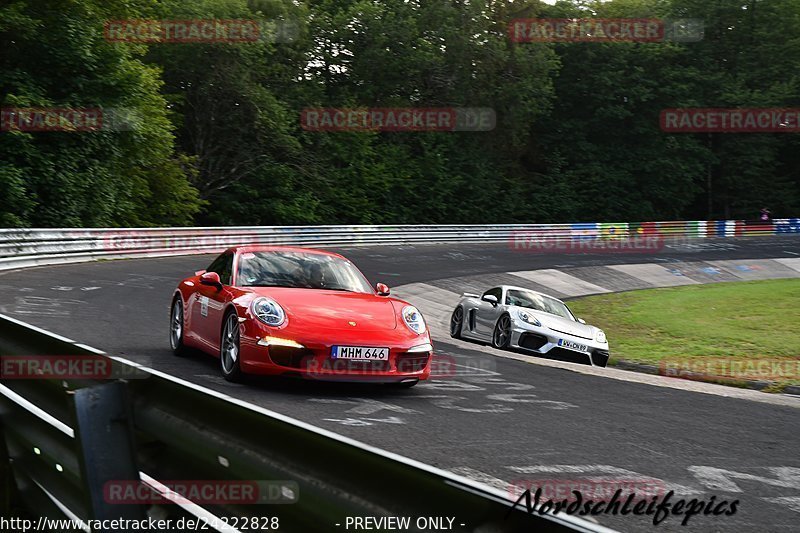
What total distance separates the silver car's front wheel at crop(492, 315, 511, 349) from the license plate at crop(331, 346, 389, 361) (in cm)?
796

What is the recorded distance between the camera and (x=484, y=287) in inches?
1176

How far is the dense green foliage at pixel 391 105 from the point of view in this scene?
33.5m

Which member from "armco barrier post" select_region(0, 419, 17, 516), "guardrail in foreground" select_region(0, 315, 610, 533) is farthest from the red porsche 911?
"guardrail in foreground" select_region(0, 315, 610, 533)

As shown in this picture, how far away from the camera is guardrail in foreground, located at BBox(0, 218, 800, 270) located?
24.6 meters

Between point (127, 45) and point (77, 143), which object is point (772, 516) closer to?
point (77, 143)

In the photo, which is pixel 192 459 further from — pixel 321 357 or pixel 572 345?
pixel 572 345

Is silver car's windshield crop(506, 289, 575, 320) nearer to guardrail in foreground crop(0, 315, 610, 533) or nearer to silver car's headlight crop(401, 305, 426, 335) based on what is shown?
silver car's headlight crop(401, 305, 426, 335)

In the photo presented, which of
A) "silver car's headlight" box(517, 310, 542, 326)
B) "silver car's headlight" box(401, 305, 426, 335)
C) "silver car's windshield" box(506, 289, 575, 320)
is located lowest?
"silver car's headlight" box(517, 310, 542, 326)

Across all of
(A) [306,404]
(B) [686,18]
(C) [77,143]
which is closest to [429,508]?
(A) [306,404]

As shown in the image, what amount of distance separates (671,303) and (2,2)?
2362 centimetres

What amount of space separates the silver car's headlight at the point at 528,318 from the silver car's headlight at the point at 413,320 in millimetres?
7250

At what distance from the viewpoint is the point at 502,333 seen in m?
16.4

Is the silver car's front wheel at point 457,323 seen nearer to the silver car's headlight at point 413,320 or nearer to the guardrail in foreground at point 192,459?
the silver car's headlight at point 413,320

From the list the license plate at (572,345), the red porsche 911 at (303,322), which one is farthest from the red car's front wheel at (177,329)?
the license plate at (572,345)
